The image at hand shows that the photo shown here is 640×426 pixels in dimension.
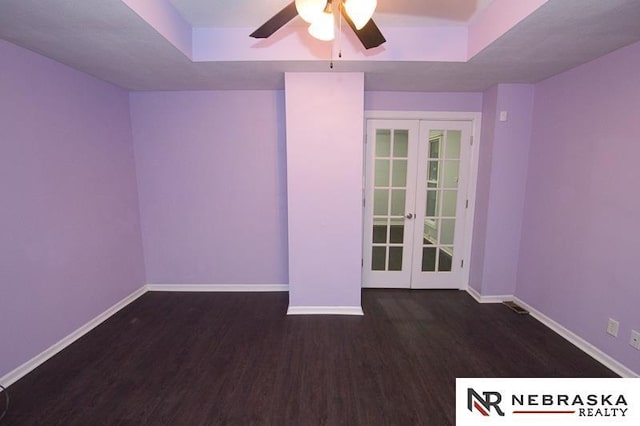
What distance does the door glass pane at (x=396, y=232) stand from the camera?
3377mm

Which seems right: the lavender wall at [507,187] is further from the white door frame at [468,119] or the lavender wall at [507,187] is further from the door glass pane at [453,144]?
the door glass pane at [453,144]

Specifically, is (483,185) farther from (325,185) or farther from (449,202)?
(325,185)

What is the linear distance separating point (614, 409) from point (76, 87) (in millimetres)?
4449

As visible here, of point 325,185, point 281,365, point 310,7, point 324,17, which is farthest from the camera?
point 325,185

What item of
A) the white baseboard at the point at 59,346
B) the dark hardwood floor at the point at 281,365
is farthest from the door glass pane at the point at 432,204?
the white baseboard at the point at 59,346

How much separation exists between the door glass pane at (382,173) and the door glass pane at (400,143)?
6.2 inches

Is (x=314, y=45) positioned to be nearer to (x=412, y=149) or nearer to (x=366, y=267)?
(x=412, y=149)

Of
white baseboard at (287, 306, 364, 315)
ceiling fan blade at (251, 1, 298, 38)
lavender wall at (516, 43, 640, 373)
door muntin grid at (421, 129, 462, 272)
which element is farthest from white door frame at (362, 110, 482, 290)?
ceiling fan blade at (251, 1, 298, 38)

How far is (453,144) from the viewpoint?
10.7 ft

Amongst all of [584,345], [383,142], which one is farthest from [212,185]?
[584,345]

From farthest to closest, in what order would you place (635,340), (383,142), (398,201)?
1. (398,201)
2. (383,142)
3. (635,340)

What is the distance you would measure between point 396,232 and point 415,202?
428mm

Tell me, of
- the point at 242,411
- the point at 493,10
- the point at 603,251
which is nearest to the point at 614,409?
the point at 603,251

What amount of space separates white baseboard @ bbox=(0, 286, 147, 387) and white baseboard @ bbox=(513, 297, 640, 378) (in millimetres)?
4383
